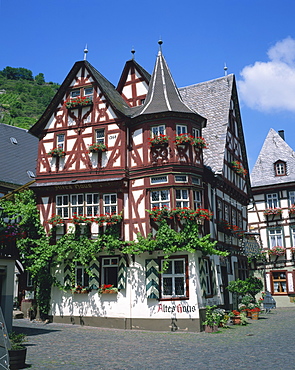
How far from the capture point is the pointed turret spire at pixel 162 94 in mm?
21645

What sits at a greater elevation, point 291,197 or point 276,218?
point 291,197

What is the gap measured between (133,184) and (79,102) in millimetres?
5508

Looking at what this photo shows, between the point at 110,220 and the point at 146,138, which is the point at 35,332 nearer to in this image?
the point at 110,220

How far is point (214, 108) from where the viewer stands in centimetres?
2794

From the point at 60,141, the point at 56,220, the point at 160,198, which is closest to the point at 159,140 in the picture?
the point at 160,198

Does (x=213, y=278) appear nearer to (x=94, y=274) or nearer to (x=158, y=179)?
(x=158, y=179)

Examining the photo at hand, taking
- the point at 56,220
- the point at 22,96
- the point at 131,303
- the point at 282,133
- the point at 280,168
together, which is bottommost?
the point at 131,303

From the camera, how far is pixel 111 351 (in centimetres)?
1329

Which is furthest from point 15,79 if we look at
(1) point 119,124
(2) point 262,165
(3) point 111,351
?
(3) point 111,351

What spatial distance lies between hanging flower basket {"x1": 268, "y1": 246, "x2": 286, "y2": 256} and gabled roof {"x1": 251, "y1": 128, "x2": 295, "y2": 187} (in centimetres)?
573

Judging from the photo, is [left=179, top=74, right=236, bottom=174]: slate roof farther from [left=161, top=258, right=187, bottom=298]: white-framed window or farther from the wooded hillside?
the wooded hillside

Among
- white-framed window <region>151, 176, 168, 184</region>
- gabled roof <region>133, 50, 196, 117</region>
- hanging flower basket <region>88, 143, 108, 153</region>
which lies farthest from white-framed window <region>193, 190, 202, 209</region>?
hanging flower basket <region>88, 143, 108, 153</region>

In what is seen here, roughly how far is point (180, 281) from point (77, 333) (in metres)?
5.02

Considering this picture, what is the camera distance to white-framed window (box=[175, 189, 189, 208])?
66.3 feet
